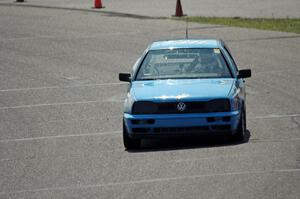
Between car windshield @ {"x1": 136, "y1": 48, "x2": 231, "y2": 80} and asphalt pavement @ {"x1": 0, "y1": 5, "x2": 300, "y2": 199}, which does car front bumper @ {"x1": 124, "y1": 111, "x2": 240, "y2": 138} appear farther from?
car windshield @ {"x1": 136, "y1": 48, "x2": 231, "y2": 80}

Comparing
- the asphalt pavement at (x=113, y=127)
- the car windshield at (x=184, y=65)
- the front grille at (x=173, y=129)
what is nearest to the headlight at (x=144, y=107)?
the front grille at (x=173, y=129)

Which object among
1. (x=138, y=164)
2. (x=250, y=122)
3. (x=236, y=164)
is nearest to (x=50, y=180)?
(x=138, y=164)

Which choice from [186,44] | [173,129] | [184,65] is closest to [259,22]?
[186,44]

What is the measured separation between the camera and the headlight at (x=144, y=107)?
1435cm

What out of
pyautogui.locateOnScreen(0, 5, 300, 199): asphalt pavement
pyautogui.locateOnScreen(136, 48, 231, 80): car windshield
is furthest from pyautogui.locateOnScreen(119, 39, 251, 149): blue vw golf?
pyautogui.locateOnScreen(0, 5, 300, 199): asphalt pavement

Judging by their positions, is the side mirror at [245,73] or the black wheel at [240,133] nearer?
the black wheel at [240,133]

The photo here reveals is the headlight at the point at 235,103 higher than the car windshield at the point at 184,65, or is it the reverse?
the car windshield at the point at 184,65

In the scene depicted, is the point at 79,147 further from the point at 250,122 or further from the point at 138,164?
the point at 250,122

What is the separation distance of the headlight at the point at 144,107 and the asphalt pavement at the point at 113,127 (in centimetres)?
52

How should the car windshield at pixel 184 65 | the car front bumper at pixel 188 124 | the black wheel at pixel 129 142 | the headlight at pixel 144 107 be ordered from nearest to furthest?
1. the car front bumper at pixel 188 124
2. the headlight at pixel 144 107
3. the black wheel at pixel 129 142
4. the car windshield at pixel 184 65

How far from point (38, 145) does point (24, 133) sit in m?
1.24

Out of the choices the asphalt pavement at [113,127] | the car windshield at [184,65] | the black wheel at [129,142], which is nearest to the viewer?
the asphalt pavement at [113,127]

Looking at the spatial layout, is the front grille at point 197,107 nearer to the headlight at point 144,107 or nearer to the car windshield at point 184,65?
the headlight at point 144,107

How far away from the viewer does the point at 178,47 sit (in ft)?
52.5
